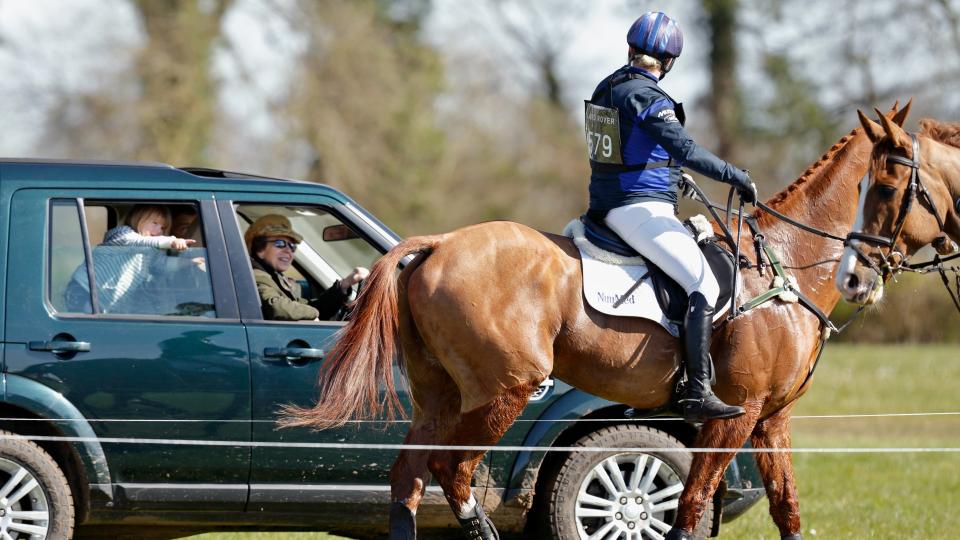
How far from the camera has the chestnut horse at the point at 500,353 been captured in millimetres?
5734

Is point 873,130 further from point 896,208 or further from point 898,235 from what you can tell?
point 898,235

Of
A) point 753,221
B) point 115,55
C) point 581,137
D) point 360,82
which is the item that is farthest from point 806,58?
point 753,221

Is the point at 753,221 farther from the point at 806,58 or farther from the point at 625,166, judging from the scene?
the point at 806,58

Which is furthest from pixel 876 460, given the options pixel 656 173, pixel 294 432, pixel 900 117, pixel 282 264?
pixel 294 432

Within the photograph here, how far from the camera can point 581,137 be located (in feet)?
131

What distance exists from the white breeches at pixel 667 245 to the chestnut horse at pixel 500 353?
0.27 m

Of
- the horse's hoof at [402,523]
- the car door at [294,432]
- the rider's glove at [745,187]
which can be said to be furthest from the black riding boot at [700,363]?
the car door at [294,432]

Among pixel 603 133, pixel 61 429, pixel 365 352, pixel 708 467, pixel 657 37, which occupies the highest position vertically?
pixel 657 37

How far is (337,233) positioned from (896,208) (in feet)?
10.4

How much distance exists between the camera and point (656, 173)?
6082 millimetres

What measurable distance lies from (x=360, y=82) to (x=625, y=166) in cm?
2443

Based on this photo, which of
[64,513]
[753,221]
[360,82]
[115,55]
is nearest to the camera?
[64,513]

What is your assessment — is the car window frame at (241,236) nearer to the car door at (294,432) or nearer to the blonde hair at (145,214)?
the car door at (294,432)

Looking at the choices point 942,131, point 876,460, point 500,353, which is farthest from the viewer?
point 876,460
